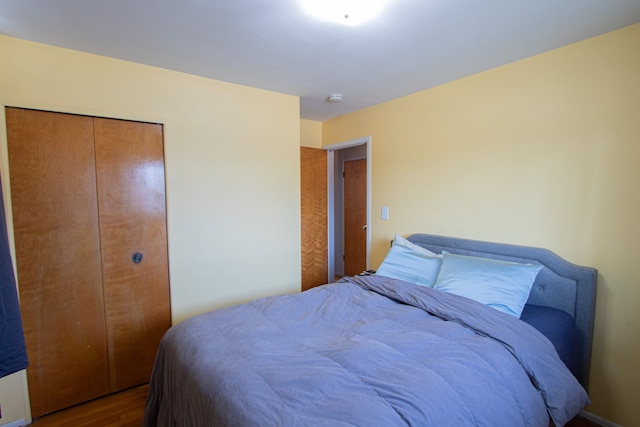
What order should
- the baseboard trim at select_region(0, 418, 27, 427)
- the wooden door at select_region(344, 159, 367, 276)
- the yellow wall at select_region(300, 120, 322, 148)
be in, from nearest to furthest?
the baseboard trim at select_region(0, 418, 27, 427) → the yellow wall at select_region(300, 120, 322, 148) → the wooden door at select_region(344, 159, 367, 276)

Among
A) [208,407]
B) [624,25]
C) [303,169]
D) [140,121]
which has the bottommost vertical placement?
[208,407]

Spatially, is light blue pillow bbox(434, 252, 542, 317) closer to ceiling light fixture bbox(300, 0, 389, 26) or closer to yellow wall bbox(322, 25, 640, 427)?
yellow wall bbox(322, 25, 640, 427)

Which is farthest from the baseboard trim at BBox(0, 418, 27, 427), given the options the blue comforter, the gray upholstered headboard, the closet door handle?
the gray upholstered headboard

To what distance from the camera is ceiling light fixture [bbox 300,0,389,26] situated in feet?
4.86

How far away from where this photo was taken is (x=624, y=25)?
1700mm

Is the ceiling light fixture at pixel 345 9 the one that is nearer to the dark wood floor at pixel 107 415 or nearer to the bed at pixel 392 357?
the bed at pixel 392 357

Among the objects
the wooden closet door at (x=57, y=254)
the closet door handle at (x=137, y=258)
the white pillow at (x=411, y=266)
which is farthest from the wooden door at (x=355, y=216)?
the wooden closet door at (x=57, y=254)

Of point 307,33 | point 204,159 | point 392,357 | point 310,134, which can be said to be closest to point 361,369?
point 392,357

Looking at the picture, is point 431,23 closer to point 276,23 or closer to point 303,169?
point 276,23

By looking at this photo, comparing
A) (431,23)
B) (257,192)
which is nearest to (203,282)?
(257,192)

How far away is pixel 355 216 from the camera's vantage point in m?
4.59

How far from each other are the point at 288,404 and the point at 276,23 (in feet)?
5.96

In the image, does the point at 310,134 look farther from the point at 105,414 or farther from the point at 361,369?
the point at 105,414

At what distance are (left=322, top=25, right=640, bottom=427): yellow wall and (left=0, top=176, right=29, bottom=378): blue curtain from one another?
2703 millimetres
